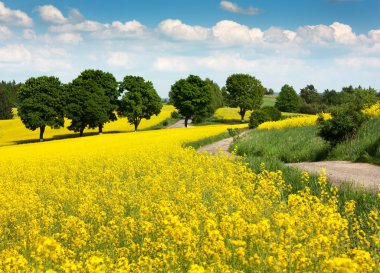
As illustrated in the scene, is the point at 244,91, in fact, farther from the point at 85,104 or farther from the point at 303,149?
the point at 303,149

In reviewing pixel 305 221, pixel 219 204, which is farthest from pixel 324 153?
pixel 305 221

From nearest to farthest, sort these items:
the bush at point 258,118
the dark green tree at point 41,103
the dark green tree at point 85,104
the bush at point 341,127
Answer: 1. the bush at point 341,127
2. the bush at point 258,118
3. the dark green tree at point 41,103
4. the dark green tree at point 85,104

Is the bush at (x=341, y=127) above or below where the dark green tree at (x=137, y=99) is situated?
below

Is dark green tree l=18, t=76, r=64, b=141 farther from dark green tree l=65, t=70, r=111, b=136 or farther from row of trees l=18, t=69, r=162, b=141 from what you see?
dark green tree l=65, t=70, r=111, b=136

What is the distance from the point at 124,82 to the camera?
6194 centimetres

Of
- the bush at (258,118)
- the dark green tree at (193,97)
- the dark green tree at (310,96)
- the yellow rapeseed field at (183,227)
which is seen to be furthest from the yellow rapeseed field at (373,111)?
the dark green tree at (310,96)

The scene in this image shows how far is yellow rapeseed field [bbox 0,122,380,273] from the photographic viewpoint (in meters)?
4.48

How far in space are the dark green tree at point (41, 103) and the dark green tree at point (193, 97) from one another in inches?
814

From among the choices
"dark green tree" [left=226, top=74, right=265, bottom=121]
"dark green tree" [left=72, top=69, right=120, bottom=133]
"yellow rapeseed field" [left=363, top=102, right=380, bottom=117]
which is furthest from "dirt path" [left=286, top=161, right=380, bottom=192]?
"dark green tree" [left=226, top=74, right=265, bottom=121]

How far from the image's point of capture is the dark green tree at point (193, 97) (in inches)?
2677

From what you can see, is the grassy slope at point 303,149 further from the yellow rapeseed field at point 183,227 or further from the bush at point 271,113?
the bush at point 271,113

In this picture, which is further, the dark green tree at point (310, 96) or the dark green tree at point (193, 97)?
the dark green tree at point (310, 96)

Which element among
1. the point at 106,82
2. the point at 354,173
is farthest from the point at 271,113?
the point at 354,173

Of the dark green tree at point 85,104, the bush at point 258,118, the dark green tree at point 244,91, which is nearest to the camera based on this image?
the bush at point 258,118
